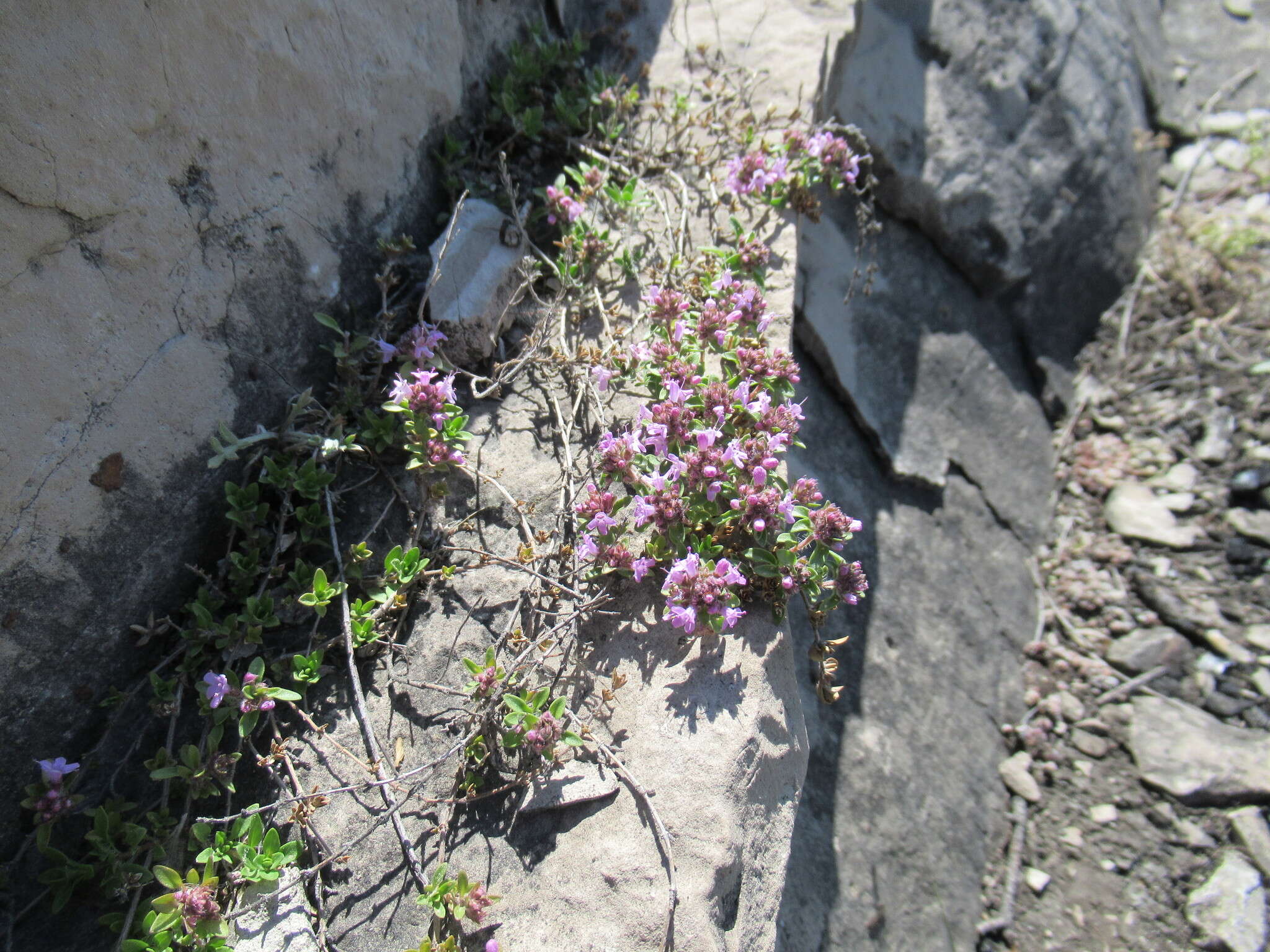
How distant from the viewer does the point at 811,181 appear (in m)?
4.10

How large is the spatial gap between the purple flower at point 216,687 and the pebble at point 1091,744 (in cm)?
367

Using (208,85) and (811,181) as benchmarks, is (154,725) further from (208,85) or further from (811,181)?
(811,181)

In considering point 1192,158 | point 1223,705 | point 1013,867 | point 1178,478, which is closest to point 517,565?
point 1013,867

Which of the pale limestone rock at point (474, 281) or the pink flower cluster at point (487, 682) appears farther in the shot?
the pale limestone rock at point (474, 281)

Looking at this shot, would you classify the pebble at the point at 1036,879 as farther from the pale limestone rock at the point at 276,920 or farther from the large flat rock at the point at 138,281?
the large flat rock at the point at 138,281

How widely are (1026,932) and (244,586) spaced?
11.2 feet

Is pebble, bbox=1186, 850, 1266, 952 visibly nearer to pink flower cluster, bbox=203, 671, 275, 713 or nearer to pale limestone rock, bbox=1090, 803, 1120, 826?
pale limestone rock, bbox=1090, 803, 1120, 826

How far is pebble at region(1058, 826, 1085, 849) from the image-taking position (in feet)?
12.3

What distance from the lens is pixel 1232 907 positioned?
3.47 meters

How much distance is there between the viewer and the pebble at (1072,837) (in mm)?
3764

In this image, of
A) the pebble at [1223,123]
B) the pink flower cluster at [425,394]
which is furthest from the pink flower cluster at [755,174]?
the pebble at [1223,123]

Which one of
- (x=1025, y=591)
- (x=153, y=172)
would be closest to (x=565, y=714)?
(x=153, y=172)

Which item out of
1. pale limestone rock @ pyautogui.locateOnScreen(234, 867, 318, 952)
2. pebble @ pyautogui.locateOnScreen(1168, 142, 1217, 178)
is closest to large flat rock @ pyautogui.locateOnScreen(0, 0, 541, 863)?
pale limestone rock @ pyautogui.locateOnScreen(234, 867, 318, 952)

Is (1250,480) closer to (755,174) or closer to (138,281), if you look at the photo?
(755,174)
